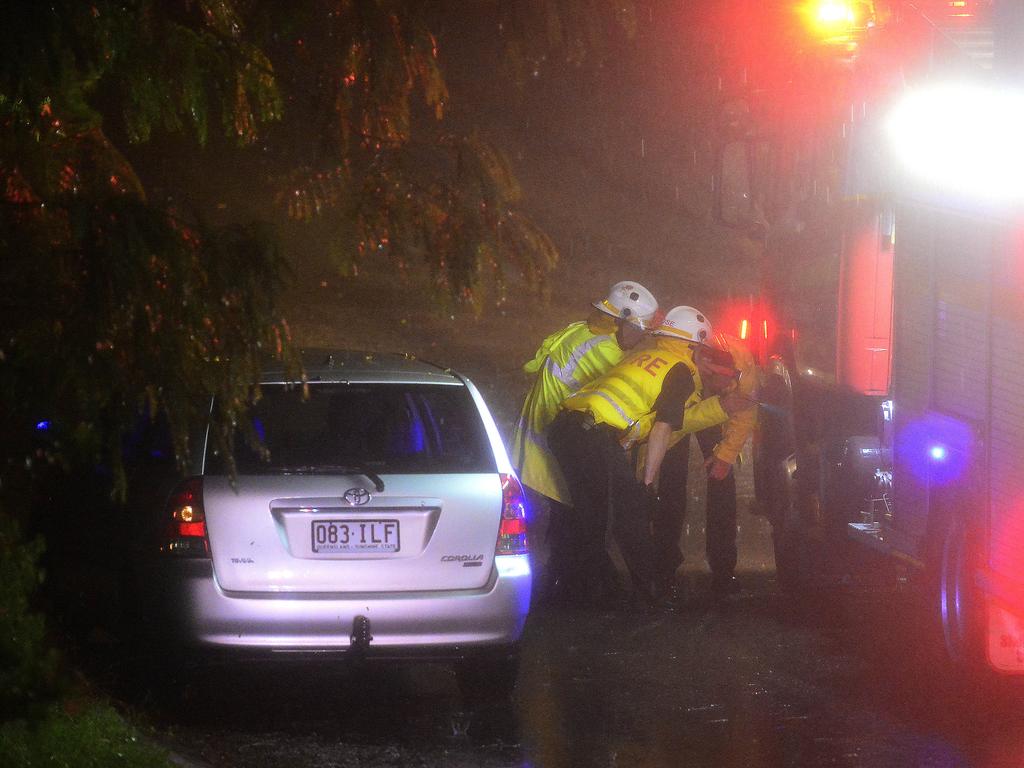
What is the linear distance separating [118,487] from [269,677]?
347 centimetres

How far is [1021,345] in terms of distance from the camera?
6781 millimetres

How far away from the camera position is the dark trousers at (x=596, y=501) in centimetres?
942

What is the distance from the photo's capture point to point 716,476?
32.4 ft

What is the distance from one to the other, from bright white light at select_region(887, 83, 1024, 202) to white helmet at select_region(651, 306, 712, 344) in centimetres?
167

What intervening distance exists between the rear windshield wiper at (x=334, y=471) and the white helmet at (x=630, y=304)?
3.39 meters

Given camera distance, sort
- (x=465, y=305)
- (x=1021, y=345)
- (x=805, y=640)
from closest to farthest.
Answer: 1. (x=465, y=305)
2. (x=1021, y=345)
3. (x=805, y=640)

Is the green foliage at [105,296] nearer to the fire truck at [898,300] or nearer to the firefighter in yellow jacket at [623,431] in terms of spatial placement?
the fire truck at [898,300]

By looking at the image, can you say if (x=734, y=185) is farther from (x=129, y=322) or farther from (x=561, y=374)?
(x=129, y=322)

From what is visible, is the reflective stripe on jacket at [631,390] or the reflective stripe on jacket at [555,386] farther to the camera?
the reflective stripe on jacket at [555,386]

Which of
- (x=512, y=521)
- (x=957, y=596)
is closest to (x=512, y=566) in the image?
(x=512, y=521)

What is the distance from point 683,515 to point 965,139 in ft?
11.3

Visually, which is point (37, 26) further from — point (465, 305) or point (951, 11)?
point (951, 11)

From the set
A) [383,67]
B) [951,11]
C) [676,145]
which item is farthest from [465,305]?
[676,145]

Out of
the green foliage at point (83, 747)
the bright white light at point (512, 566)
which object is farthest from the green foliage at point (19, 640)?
the bright white light at point (512, 566)
